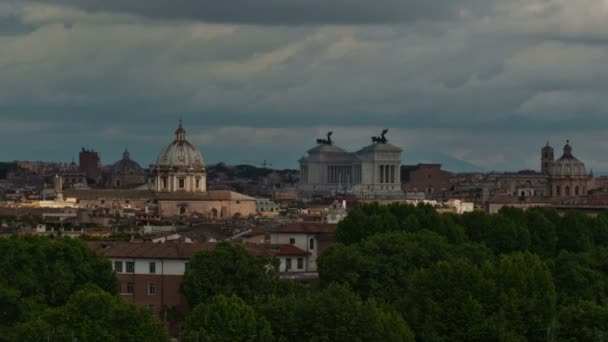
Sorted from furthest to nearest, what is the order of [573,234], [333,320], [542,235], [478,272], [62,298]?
[542,235] < [573,234] < [62,298] < [478,272] < [333,320]

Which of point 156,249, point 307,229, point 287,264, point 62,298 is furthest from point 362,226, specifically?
point 62,298

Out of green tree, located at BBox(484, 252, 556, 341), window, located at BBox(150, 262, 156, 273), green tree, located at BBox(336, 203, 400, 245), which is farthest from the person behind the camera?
green tree, located at BBox(336, 203, 400, 245)

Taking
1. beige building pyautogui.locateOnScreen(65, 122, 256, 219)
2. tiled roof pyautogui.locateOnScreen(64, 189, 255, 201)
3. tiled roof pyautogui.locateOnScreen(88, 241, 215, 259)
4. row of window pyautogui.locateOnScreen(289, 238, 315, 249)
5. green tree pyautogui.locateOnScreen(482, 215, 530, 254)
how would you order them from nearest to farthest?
tiled roof pyautogui.locateOnScreen(88, 241, 215, 259)
row of window pyautogui.locateOnScreen(289, 238, 315, 249)
green tree pyautogui.locateOnScreen(482, 215, 530, 254)
beige building pyautogui.locateOnScreen(65, 122, 256, 219)
tiled roof pyautogui.locateOnScreen(64, 189, 255, 201)

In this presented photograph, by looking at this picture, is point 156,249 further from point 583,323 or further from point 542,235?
point 542,235

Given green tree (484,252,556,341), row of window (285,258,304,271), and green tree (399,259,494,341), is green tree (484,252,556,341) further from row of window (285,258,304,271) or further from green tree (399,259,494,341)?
row of window (285,258,304,271)

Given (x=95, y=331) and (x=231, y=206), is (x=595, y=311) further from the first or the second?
(x=231, y=206)

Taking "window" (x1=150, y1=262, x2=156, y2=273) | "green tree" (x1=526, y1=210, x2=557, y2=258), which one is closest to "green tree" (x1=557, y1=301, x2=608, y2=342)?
"window" (x1=150, y1=262, x2=156, y2=273)
